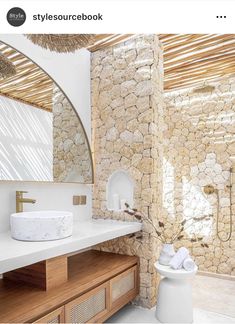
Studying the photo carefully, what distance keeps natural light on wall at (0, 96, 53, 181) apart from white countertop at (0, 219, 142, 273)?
0.48 meters

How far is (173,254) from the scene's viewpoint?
7.58 feet

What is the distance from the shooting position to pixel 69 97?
257 cm

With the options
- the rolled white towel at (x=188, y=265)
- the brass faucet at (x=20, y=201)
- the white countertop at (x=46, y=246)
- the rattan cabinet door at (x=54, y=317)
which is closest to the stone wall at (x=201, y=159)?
the rolled white towel at (x=188, y=265)

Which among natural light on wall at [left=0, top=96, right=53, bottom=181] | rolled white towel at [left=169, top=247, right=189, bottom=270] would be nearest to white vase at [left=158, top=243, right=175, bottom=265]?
rolled white towel at [left=169, top=247, right=189, bottom=270]

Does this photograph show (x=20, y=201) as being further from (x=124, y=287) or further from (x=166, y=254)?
(x=166, y=254)

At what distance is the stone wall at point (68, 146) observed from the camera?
2.38 m

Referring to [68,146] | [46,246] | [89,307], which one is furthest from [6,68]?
[89,307]

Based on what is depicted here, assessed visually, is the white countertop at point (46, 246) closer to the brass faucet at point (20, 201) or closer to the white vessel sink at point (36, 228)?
the white vessel sink at point (36, 228)

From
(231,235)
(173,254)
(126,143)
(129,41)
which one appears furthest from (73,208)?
(231,235)

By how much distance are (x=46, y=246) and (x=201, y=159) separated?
2624 millimetres

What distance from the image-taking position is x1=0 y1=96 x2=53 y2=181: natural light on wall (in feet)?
6.45

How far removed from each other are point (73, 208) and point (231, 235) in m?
2.06
